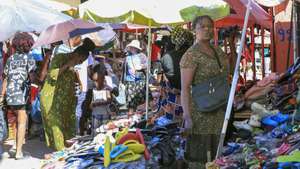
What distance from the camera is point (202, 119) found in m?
4.74

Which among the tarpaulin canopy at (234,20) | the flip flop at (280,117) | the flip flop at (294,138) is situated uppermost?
the tarpaulin canopy at (234,20)

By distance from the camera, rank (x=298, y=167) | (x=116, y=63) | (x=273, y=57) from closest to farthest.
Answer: (x=298, y=167) → (x=273, y=57) → (x=116, y=63)

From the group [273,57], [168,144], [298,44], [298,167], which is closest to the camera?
[298,167]

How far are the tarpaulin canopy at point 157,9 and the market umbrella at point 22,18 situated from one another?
1.18m

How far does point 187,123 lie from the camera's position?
4758 millimetres

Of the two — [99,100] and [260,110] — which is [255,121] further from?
[99,100]

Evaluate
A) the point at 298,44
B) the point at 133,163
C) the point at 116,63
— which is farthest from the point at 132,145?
the point at 116,63

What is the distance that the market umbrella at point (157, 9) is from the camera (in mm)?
6152

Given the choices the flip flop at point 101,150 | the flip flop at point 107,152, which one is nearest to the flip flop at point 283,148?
the flip flop at point 107,152

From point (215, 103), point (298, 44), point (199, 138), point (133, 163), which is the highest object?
point (298, 44)

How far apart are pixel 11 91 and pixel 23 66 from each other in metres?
0.41

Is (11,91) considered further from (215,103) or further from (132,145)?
(215,103)

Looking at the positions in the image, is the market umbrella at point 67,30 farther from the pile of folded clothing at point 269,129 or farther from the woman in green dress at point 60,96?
the pile of folded clothing at point 269,129

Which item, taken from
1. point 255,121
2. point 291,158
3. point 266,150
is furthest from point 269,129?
point 291,158
